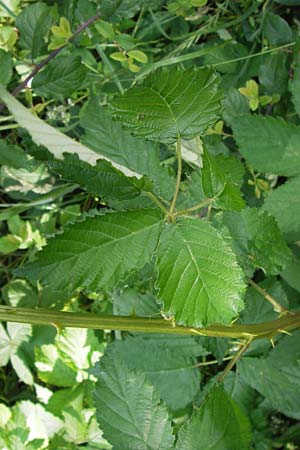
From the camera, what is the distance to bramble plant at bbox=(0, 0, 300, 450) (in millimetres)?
870

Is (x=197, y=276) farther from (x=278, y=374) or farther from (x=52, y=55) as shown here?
(x=52, y=55)

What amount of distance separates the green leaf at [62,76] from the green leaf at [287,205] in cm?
55

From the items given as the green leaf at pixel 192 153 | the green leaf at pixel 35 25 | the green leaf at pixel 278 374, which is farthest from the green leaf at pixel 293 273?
the green leaf at pixel 35 25

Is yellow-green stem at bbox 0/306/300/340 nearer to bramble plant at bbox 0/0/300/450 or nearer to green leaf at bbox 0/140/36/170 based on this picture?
bramble plant at bbox 0/0/300/450

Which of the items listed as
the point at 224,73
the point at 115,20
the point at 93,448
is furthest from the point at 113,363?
the point at 224,73

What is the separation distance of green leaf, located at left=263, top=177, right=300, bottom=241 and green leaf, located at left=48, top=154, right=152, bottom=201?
55 centimetres

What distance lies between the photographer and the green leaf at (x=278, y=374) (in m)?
1.45

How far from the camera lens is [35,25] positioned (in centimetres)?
139

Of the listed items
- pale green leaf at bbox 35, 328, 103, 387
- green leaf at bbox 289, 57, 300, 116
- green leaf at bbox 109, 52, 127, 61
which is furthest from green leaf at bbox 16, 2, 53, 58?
pale green leaf at bbox 35, 328, 103, 387

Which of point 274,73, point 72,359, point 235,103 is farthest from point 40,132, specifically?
point 72,359

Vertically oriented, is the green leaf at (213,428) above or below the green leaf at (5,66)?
below

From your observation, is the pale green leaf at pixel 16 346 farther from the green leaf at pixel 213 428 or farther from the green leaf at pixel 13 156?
the green leaf at pixel 213 428

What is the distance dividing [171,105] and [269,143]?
1.78 ft

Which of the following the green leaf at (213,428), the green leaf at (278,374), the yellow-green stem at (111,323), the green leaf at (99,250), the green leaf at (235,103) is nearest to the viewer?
the yellow-green stem at (111,323)
